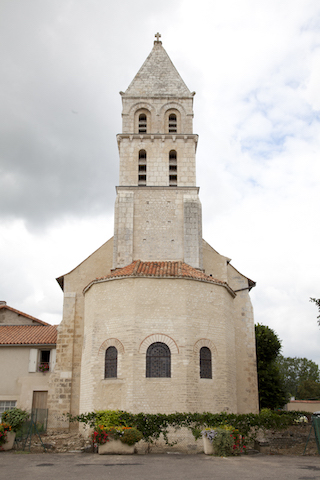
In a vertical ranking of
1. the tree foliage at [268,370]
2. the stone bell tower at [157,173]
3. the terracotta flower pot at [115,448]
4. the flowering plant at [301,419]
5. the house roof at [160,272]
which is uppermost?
the stone bell tower at [157,173]

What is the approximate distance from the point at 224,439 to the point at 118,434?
3.59m

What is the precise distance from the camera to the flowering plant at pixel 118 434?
14586 mm

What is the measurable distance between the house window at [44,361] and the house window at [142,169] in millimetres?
10886

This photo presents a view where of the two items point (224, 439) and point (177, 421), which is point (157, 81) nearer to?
point (177, 421)

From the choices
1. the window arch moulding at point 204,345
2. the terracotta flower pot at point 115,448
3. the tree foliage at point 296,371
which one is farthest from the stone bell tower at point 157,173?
the tree foliage at point 296,371

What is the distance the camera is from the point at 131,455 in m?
14.6

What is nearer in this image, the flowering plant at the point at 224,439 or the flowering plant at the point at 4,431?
the flowering plant at the point at 224,439

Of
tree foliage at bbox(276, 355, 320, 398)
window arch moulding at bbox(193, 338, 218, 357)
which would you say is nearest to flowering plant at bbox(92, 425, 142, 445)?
window arch moulding at bbox(193, 338, 218, 357)

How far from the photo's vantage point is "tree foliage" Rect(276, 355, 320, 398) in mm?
79625

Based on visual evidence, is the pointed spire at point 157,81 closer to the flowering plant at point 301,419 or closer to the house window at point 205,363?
the house window at point 205,363

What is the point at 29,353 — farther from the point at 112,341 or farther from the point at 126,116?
the point at 126,116

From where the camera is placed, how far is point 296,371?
82.2 metres

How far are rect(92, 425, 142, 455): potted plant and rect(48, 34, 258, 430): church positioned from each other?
1.91 metres

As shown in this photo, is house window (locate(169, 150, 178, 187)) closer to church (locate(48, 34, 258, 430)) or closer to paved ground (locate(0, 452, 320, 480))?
Result: church (locate(48, 34, 258, 430))
